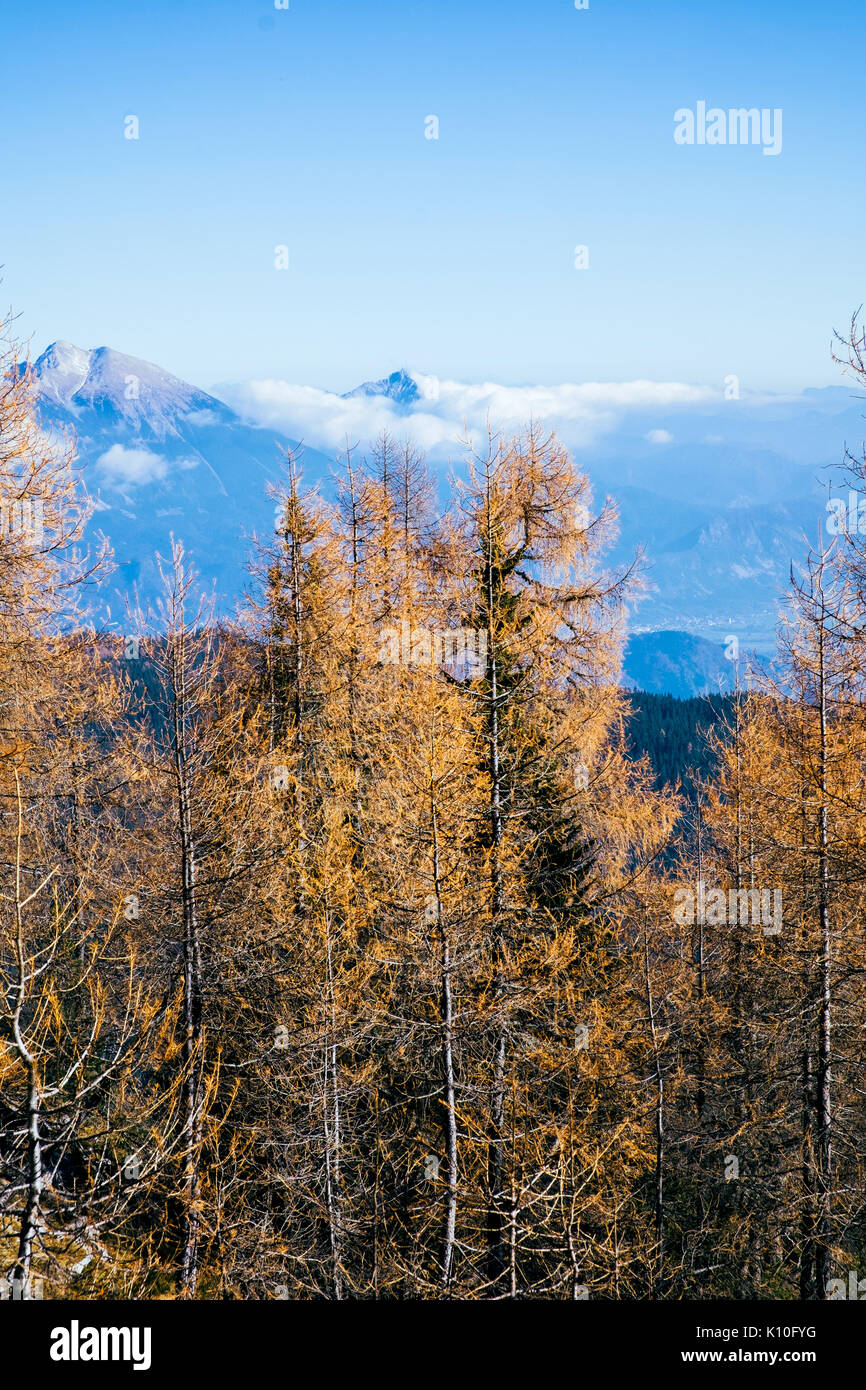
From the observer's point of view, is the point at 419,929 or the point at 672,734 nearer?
the point at 419,929

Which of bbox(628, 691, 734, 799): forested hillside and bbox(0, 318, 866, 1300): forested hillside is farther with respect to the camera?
bbox(628, 691, 734, 799): forested hillside

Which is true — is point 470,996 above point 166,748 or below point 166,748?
below

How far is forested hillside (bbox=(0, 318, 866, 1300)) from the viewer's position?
40.6ft

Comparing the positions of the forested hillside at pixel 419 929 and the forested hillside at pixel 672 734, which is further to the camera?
the forested hillside at pixel 672 734

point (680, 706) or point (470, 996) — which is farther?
point (680, 706)

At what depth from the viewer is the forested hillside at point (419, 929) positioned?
12.4m

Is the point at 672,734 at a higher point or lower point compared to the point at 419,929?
lower

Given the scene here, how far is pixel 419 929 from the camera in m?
12.3
